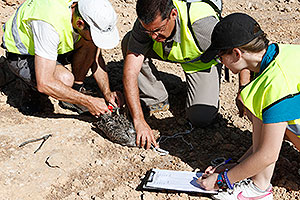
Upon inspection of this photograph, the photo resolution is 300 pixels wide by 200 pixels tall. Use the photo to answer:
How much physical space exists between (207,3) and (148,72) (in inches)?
37.0

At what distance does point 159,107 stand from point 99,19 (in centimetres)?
121

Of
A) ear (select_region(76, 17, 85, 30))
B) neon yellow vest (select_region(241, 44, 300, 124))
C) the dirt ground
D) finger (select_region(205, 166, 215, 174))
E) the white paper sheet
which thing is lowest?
the dirt ground

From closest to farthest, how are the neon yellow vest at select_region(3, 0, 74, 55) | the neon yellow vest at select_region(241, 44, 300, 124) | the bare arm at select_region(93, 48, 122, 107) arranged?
1. the neon yellow vest at select_region(241, 44, 300, 124)
2. the neon yellow vest at select_region(3, 0, 74, 55)
3. the bare arm at select_region(93, 48, 122, 107)

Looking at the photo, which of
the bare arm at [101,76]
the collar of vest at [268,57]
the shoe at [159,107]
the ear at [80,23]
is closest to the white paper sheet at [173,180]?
the collar of vest at [268,57]

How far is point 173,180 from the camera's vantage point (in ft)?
9.61

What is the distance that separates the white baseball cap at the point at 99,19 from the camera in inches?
130

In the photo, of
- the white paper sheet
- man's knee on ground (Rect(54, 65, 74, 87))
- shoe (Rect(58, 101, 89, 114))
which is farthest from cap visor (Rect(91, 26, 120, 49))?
the white paper sheet

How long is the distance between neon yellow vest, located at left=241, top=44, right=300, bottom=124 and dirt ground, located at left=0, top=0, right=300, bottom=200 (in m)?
0.91

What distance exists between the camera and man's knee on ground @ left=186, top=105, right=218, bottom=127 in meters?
3.69

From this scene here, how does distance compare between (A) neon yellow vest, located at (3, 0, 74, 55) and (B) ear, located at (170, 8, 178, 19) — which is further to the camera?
(A) neon yellow vest, located at (3, 0, 74, 55)

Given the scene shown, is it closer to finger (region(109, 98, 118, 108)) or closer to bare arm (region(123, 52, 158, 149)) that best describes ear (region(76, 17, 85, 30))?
bare arm (region(123, 52, 158, 149))

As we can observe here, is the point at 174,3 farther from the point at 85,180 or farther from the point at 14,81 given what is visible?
the point at 14,81

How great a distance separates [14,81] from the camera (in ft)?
14.9

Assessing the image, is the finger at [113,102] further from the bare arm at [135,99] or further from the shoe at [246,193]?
the shoe at [246,193]
